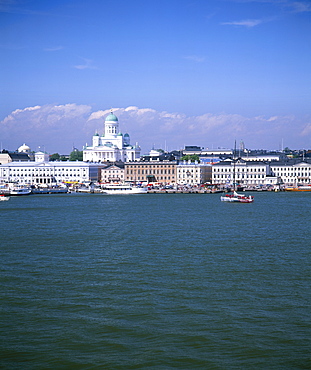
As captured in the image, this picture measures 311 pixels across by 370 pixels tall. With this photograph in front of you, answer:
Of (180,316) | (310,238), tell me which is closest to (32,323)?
(180,316)

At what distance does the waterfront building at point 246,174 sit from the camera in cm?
5797

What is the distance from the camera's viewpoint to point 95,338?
8062 mm

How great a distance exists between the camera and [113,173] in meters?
63.6

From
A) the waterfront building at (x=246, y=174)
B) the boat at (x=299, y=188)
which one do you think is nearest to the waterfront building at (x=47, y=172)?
the waterfront building at (x=246, y=174)

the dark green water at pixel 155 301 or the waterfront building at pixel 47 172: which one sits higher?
the waterfront building at pixel 47 172

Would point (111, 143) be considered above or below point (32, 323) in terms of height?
above

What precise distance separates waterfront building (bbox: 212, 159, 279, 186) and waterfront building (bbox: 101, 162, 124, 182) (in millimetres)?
→ 9383

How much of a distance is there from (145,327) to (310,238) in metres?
9.32

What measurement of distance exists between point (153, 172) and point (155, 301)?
5150cm

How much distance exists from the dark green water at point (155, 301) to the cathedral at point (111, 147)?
59.1 meters

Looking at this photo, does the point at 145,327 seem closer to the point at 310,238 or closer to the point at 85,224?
the point at 310,238

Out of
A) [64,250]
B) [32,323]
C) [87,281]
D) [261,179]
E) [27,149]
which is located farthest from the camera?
[27,149]

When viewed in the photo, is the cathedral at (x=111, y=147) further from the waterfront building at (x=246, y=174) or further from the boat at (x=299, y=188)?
the boat at (x=299, y=188)

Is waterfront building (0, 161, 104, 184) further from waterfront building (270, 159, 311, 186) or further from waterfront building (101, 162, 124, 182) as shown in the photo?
waterfront building (270, 159, 311, 186)
